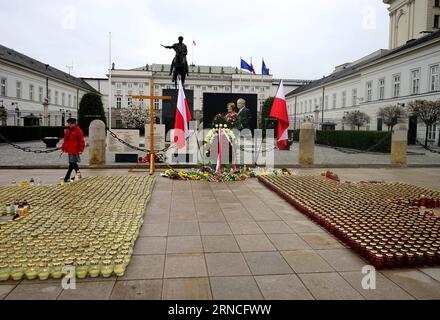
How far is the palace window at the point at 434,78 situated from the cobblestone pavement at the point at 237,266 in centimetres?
3324

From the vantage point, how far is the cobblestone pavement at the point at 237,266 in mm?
3535

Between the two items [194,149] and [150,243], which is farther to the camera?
[194,149]

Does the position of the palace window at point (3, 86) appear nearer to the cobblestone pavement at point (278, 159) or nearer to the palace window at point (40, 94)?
the palace window at point (40, 94)

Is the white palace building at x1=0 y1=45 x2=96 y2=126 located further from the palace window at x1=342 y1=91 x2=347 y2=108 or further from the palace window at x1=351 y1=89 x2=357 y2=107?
the palace window at x1=342 y1=91 x2=347 y2=108

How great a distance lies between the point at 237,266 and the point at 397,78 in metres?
42.7

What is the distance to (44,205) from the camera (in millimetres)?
6914

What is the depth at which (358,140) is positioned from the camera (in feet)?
92.4

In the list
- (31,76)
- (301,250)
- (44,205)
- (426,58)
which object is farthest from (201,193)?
(31,76)

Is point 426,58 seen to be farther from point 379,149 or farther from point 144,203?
point 144,203

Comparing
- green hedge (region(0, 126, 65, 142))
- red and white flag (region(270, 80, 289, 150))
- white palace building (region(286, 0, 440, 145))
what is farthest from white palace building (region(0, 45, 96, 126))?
white palace building (region(286, 0, 440, 145))

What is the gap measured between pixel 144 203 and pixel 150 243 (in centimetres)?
224

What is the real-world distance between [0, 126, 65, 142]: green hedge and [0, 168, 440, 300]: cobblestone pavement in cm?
2670
